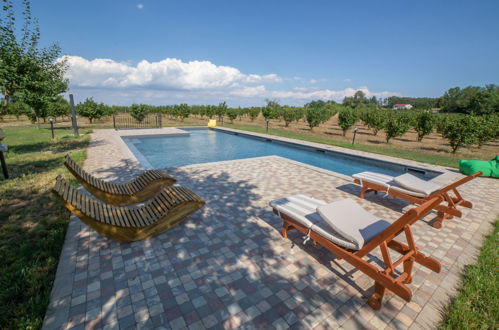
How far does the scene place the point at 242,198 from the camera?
17.6 ft

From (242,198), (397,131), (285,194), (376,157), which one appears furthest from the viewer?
(397,131)

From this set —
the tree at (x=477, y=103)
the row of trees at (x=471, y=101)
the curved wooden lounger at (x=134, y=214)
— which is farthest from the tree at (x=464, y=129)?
the tree at (x=477, y=103)

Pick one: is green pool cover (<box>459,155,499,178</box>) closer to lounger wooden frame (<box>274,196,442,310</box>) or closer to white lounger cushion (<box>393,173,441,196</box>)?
white lounger cushion (<box>393,173,441,196</box>)

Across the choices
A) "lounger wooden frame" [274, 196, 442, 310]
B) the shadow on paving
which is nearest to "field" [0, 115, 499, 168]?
"lounger wooden frame" [274, 196, 442, 310]

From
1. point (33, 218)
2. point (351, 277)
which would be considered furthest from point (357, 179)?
point (33, 218)

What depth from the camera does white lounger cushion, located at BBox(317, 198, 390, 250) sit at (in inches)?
111

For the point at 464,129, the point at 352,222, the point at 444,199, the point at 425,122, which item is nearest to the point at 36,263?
the point at 352,222

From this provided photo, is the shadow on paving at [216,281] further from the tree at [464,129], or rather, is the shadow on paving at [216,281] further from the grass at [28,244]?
the tree at [464,129]

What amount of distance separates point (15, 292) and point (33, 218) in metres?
2.23

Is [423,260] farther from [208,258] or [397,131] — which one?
[397,131]

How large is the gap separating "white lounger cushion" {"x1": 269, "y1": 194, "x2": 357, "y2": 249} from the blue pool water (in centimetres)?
647

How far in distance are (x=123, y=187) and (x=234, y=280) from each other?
3607mm

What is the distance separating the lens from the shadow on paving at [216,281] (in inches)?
90.2

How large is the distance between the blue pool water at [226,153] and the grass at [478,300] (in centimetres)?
671
